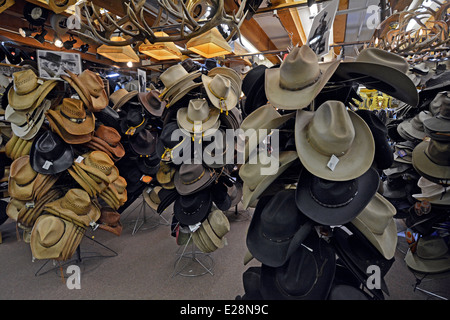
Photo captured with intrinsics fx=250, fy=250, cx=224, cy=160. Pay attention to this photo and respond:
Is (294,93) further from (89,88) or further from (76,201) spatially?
(76,201)

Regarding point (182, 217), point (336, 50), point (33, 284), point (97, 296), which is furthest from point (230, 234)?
point (336, 50)

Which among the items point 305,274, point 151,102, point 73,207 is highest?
point 305,274

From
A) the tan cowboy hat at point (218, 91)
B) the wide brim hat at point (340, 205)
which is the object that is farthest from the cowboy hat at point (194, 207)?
the wide brim hat at point (340, 205)

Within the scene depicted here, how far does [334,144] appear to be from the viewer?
105 cm

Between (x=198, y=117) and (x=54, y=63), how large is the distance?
5.06ft

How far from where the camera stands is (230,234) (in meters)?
3.84

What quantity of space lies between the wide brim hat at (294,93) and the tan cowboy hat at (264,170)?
23cm

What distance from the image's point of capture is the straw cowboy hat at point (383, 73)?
100 centimetres

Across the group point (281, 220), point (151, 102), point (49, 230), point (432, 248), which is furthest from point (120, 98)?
point (432, 248)

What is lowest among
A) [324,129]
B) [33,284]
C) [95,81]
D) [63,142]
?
[33,284]

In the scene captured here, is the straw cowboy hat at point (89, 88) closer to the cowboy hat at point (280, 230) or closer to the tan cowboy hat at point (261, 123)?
the tan cowboy hat at point (261, 123)

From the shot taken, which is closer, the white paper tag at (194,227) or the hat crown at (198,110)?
the hat crown at (198,110)

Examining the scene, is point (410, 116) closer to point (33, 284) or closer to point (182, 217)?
point (182, 217)

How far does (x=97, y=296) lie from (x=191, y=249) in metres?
1.20
